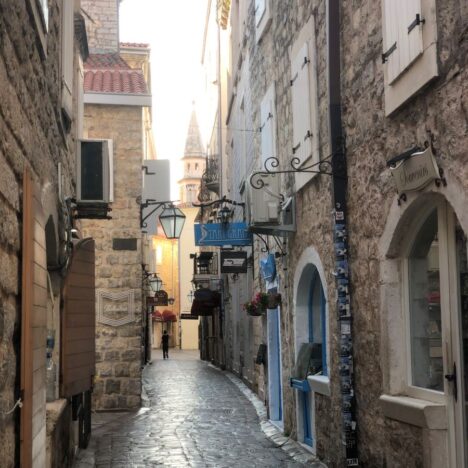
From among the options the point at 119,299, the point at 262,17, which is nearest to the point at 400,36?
the point at 262,17

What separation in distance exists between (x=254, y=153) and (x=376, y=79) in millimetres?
8173

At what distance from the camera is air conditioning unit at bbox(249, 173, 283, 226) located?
948 cm

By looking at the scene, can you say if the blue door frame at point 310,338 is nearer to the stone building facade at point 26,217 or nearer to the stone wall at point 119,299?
the stone building facade at point 26,217

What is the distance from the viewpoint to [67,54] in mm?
8156

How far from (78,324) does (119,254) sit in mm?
7391

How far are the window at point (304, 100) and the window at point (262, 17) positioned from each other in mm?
2303

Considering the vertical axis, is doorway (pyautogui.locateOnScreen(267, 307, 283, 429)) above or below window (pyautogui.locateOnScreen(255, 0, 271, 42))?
below

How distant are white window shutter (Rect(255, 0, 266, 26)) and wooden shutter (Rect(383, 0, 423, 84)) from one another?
6.22 m

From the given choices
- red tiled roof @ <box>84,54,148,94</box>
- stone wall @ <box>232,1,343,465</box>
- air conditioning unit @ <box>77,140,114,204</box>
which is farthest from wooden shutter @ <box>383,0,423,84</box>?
red tiled roof @ <box>84,54,148,94</box>

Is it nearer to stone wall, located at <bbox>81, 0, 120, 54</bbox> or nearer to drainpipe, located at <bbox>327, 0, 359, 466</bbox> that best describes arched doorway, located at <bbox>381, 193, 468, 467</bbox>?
drainpipe, located at <bbox>327, 0, 359, 466</bbox>

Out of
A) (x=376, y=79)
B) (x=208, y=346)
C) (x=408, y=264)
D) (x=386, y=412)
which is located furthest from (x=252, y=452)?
(x=208, y=346)

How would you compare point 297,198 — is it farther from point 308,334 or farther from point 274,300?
point 274,300

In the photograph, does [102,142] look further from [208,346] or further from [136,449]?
[208,346]

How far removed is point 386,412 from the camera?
611 centimetres
